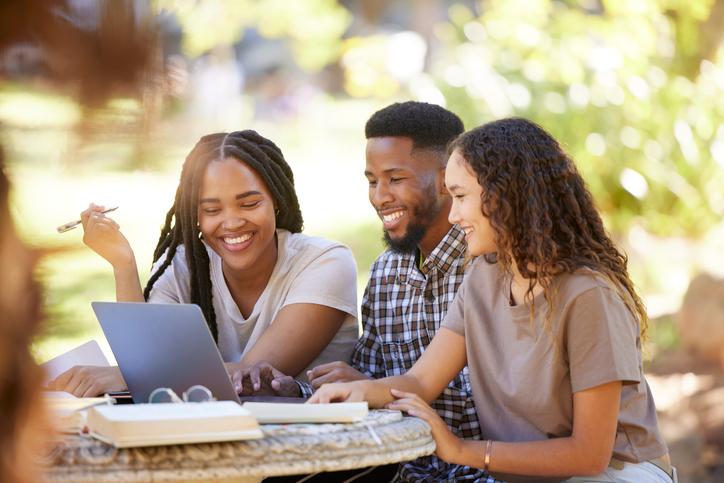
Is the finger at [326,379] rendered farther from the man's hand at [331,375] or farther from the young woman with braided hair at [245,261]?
the young woman with braided hair at [245,261]

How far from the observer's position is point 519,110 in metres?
6.43

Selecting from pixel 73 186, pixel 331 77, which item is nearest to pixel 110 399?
pixel 73 186

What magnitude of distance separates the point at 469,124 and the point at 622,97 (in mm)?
919

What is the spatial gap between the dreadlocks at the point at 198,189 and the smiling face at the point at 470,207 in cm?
82

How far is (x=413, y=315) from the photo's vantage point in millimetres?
2938

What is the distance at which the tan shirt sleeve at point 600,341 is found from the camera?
2.09 meters

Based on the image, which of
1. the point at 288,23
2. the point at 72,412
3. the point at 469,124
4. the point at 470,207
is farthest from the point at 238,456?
the point at 288,23

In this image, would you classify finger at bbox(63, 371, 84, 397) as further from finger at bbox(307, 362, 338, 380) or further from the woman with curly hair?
Result: the woman with curly hair

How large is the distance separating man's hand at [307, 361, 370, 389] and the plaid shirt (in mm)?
377

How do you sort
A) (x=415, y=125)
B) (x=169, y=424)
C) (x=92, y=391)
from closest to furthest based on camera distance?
(x=169, y=424)
(x=92, y=391)
(x=415, y=125)

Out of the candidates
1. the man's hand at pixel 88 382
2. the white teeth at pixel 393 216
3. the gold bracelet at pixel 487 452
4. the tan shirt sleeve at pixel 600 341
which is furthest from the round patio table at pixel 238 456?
the white teeth at pixel 393 216

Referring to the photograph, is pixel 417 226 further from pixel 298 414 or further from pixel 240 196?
pixel 298 414

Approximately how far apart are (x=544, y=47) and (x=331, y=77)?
5141mm

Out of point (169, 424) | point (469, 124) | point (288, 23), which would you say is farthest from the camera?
point (288, 23)
